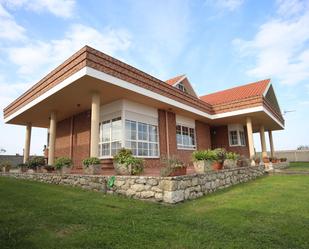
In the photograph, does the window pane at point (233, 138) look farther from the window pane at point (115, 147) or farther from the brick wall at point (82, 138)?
the window pane at point (115, 147)

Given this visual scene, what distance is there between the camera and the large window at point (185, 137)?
15.0m

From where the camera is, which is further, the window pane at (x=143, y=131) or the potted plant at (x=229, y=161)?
the window pane at (x=143, y=131)

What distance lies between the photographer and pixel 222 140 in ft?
63.9

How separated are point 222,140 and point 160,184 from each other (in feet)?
46.7

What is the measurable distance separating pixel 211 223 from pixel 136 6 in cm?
839

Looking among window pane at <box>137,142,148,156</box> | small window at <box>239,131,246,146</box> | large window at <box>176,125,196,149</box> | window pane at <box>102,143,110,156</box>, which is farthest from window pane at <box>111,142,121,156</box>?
small window at <box>239,131,246,146</box>

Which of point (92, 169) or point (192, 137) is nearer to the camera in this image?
point (92, 169)

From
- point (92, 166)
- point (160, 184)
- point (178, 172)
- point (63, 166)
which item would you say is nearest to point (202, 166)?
point (178, 172)

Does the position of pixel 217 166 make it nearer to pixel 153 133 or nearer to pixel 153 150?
pixel 153 150

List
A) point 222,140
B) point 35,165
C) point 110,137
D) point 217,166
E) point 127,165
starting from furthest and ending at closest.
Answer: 1. point 222,140
2. point 35,165
3. point 110,137
4. point 217,166
5. point 127,165

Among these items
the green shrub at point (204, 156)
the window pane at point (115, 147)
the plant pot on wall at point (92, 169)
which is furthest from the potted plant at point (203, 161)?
the window pane at point (115, 147)

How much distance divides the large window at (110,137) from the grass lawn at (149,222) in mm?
4210

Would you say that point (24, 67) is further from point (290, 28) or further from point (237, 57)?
point (290, 28)

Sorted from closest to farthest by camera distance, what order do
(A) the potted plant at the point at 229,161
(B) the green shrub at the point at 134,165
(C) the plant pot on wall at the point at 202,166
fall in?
(B) the green shrub at the point at 134,165 → (C) the plant pot on wall at the point at 202,166 → (A) the potted plant at the point at 229,161
